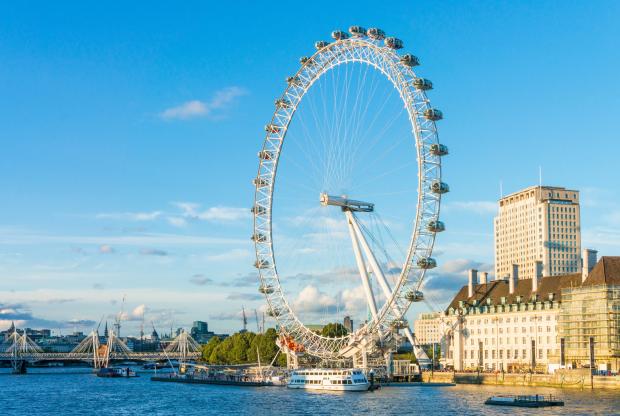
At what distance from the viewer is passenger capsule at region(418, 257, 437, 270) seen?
8175 centimetres

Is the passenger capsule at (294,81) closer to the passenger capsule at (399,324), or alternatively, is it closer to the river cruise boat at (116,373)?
the passenger capsule at (399,324)

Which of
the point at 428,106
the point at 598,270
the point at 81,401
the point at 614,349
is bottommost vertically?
the point at 81,401

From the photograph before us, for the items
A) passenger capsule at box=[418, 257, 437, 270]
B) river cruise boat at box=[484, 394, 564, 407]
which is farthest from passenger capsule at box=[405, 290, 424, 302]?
river cruise boat at box=[484, 394, 564, 407]

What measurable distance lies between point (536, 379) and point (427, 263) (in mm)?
20964

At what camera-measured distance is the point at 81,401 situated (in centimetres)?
8825

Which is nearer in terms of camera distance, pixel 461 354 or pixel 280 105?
pixel 280 105

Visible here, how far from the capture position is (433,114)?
7912 cm

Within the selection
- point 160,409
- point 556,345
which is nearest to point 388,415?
point 160,409

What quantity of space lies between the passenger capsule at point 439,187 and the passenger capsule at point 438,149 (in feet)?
8.38

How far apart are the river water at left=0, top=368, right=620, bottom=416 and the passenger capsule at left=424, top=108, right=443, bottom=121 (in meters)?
24.4

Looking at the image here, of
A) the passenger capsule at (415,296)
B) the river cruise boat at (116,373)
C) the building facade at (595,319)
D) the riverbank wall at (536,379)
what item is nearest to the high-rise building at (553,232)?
the river cruise boat at (116,373)

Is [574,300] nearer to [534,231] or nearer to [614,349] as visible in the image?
[614,349]

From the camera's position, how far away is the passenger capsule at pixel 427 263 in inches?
3219

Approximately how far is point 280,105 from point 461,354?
44.2 m
